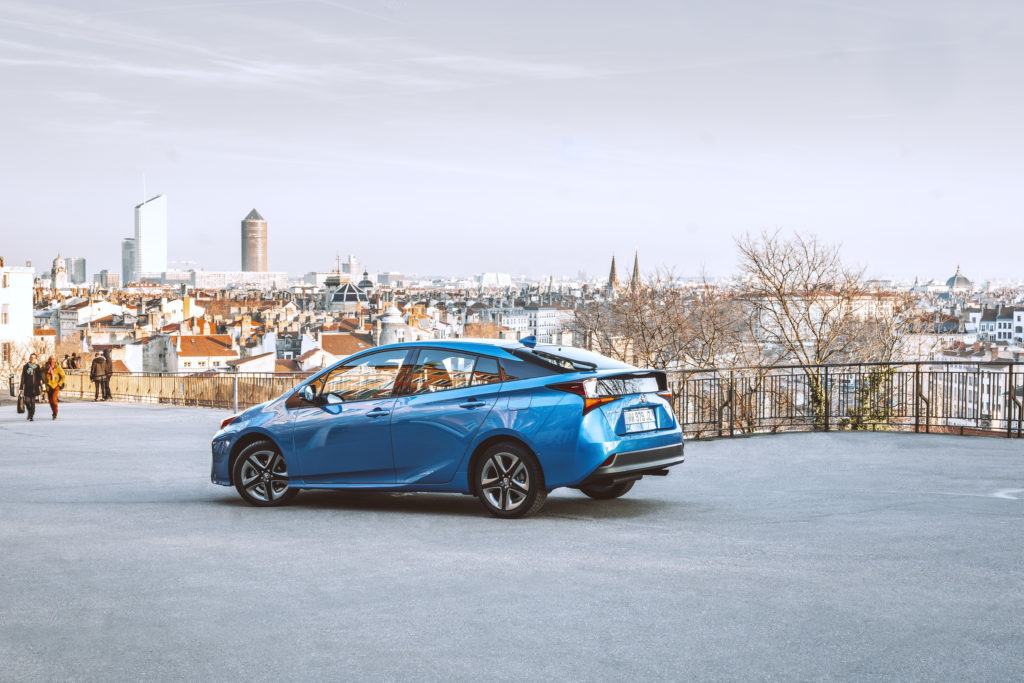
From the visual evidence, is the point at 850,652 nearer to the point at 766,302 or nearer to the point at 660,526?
the point at 660,526

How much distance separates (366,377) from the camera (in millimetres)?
9922

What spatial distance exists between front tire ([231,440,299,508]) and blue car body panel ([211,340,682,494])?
0.12m

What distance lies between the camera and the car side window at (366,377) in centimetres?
973

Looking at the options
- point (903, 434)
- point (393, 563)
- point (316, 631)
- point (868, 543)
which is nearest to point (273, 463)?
point (393, 563)

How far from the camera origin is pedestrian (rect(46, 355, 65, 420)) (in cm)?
2309

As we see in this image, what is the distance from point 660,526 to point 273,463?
390 cm

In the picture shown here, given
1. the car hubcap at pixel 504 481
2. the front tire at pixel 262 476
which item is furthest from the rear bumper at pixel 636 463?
the front tire at pixel 262 476

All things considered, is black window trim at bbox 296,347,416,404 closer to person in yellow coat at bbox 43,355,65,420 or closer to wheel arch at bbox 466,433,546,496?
wheel arch at bbox 466,433,546,496

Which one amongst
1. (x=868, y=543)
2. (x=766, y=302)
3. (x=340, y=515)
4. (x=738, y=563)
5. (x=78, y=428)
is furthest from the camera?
(x=766, y=302)

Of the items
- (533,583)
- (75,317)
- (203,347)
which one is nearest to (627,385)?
(533,583)

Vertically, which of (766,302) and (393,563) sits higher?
(766,302)

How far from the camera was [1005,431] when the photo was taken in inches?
663

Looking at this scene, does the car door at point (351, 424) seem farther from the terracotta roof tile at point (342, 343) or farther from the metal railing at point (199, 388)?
the terracotta roof tile at point (342, 343)

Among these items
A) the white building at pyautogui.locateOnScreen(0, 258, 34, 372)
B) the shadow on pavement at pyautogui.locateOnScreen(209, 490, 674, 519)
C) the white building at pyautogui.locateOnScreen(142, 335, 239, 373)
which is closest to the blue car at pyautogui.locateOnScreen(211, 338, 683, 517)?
the shadow on pavement at pyautogui.locateOnScreen(209, 490, 674, 519)
